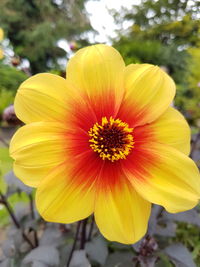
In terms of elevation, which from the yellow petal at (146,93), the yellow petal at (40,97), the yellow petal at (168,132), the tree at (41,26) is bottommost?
the tree at (41,26)

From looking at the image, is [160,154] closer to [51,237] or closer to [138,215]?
[138,215]

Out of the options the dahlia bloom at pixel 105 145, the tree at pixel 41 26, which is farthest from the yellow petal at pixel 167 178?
the tree at pixel 41 26

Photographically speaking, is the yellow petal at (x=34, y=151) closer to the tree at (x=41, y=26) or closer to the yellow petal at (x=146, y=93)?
the yellow petal at (x=146, y=93)

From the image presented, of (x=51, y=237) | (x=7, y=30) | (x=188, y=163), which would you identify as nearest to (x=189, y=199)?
(x=188, y=163)

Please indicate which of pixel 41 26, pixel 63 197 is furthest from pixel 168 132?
pixel 41 26

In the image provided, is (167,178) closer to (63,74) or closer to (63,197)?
(63,197)

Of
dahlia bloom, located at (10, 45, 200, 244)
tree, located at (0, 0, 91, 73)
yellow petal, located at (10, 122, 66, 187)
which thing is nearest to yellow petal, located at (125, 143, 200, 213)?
dahlia bloom, located at (10, 45, 200, 244)
